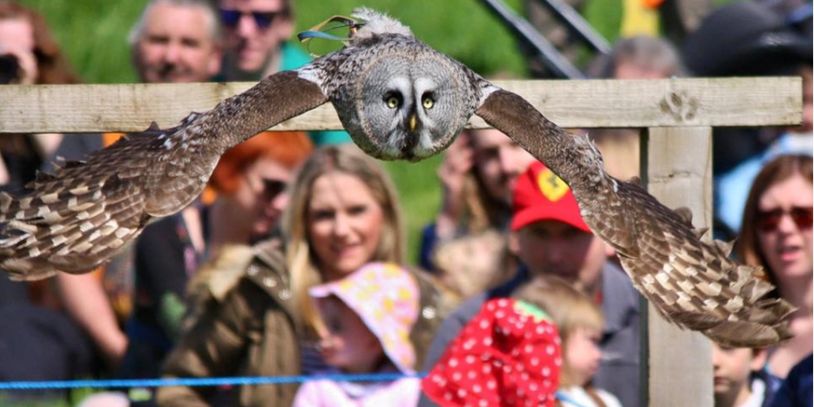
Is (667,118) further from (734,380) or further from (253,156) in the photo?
(253,156)

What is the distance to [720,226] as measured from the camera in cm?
720

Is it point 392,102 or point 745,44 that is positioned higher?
point 745,44

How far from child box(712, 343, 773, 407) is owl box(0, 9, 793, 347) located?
31.9 inches

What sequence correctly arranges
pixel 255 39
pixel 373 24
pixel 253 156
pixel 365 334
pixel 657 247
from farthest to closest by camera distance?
pixel 255 39
pixel 253 156
pixel 365 334
pixel 373 24
pixel 657 247

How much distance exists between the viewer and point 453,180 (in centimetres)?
741

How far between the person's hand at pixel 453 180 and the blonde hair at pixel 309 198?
0.89 metres

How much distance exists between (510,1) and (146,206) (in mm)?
8317

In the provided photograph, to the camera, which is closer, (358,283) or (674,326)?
(674,326)

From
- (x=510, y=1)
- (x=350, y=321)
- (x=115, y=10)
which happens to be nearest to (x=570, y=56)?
(x=510, y=1)

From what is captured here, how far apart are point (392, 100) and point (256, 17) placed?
215 cm

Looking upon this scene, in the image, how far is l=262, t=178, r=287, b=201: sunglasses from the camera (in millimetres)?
6641

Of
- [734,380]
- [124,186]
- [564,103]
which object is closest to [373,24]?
[564,103]

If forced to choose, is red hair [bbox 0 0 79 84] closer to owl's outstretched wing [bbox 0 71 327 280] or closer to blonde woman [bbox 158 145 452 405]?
blonde woman [bbox 158 145 452 405]

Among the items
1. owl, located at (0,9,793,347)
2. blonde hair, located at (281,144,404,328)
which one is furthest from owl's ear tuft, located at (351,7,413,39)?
blonde hair, located at (281,144,404,328)
